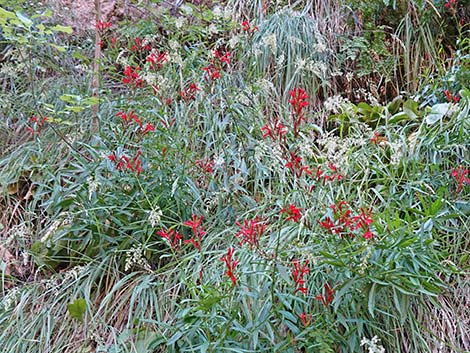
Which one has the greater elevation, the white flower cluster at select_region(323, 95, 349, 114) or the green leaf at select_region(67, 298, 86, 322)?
the white flower cluster at select_region(323, 95, 349, 114)

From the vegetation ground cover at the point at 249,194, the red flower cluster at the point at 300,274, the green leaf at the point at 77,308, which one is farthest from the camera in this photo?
the green leaf at the point at 77,308

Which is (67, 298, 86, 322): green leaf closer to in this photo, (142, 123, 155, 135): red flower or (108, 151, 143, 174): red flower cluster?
(108, 151, 143, 174): red flower cluster

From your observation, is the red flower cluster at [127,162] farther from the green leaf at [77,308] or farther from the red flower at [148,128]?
the green leaf at [77,308]

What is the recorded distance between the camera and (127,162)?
2027 mm

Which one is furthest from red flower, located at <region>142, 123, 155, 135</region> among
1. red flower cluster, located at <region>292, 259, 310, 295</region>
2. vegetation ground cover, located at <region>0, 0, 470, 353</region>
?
red flower cluster, located at <region>292, 259, 310, 295</region>

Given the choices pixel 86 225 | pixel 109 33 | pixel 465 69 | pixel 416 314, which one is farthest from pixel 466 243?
pixel 109 33

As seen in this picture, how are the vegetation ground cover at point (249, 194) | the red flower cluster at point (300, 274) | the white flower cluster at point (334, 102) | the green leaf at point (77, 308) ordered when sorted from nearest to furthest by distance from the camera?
the red flower cluster at point (300, 274) < the vegetation ground cover at point (249, 194) < the white flower cluster at point (334, 102) < the green leaf at point (77, 308)

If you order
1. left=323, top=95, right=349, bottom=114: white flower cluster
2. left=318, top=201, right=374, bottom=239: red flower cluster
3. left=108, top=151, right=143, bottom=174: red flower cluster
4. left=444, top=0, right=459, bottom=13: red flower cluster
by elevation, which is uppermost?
left=444, top=0, right=459, bottom=13: red flower cluster

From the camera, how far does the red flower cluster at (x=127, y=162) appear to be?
202 centimetres

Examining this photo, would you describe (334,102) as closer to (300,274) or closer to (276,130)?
(276,130)

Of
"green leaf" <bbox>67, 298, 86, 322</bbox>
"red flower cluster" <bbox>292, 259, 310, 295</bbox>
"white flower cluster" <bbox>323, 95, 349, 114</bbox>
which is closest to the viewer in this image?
"red flower cluster" <bbox>292, 259, 310, 295</bbox>

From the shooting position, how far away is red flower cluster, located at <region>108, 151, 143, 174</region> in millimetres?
2016

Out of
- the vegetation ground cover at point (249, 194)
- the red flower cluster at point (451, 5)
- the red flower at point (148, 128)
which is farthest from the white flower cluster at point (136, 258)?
the red flower cluster at point (451, 5)

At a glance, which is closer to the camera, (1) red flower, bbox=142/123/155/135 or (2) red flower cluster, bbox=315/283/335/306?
(2) red flower cluster, bbox=315/283/335/306
